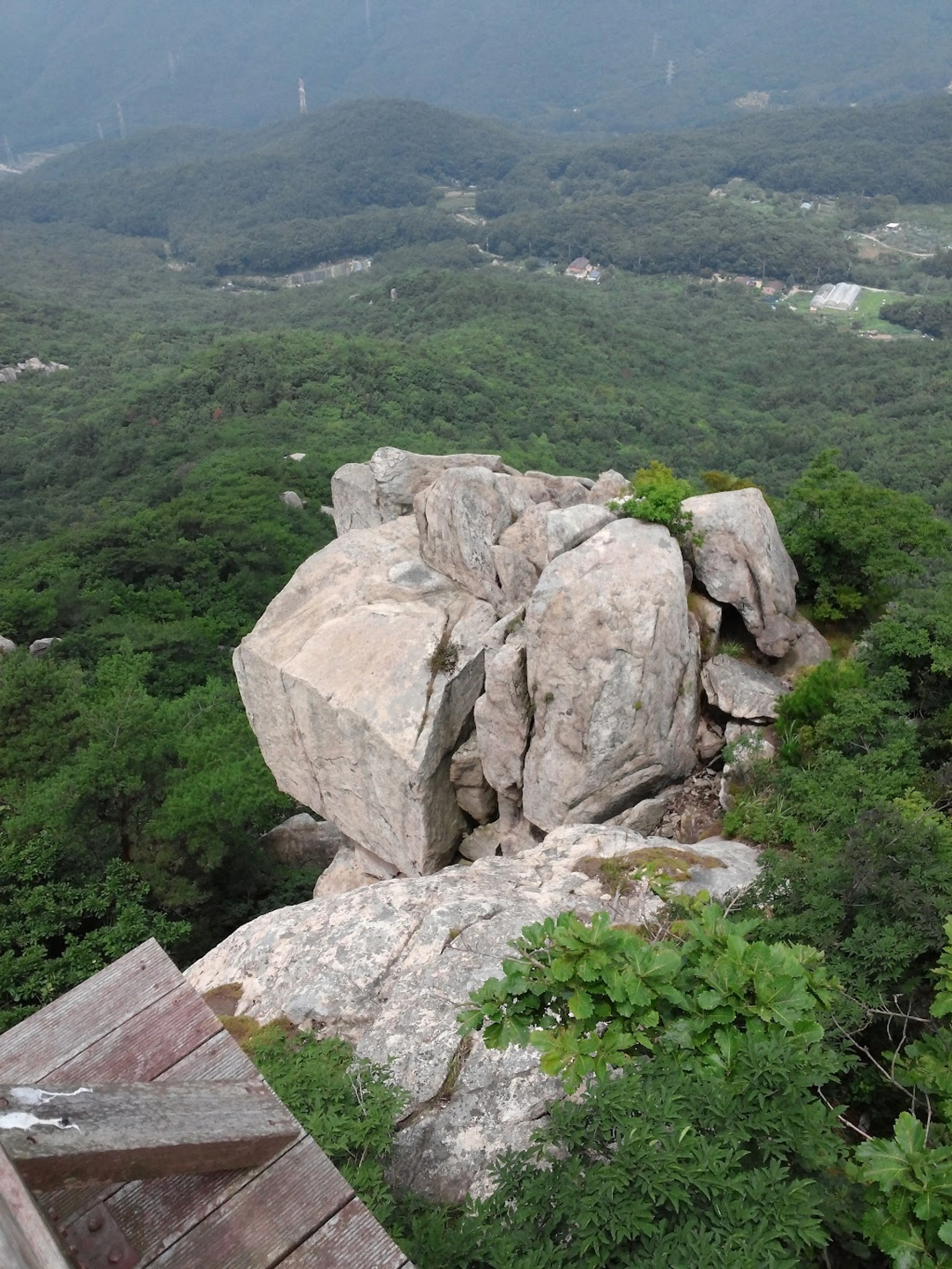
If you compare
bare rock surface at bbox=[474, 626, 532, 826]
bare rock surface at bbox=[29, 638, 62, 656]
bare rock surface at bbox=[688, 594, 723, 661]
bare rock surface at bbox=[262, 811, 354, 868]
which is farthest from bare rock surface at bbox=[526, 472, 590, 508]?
bare rock surface at bbox=[29, 638, 62, 656]

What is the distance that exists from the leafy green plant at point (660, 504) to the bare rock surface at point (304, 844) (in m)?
11.8

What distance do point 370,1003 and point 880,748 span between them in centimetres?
614

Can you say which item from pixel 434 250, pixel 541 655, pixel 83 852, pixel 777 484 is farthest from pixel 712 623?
pixel 434 250

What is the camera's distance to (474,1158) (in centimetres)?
570

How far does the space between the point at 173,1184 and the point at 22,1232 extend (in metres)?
0.66

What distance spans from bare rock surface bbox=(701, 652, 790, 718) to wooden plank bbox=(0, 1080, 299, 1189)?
32.1ft

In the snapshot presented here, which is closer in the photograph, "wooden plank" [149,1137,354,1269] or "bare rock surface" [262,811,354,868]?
"wooden plank" [149,1137,354,1269]

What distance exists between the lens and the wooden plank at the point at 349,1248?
222 cm

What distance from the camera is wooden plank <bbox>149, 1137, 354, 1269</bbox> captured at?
215 cm

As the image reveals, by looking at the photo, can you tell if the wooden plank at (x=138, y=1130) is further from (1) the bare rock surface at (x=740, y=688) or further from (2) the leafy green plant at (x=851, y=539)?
(2) the leafy green plant at (x=851, y=539)

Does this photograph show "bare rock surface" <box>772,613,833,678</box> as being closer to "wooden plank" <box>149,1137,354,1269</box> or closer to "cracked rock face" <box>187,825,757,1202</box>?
"cracked rock face" <box>187,825,757,1202</box>

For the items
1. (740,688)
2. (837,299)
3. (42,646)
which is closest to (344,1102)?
(740,688)

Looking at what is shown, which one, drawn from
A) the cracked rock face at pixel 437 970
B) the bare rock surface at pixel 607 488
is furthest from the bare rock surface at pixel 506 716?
the bare rock surface at pixel 607 488

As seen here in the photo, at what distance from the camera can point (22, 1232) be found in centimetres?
164
